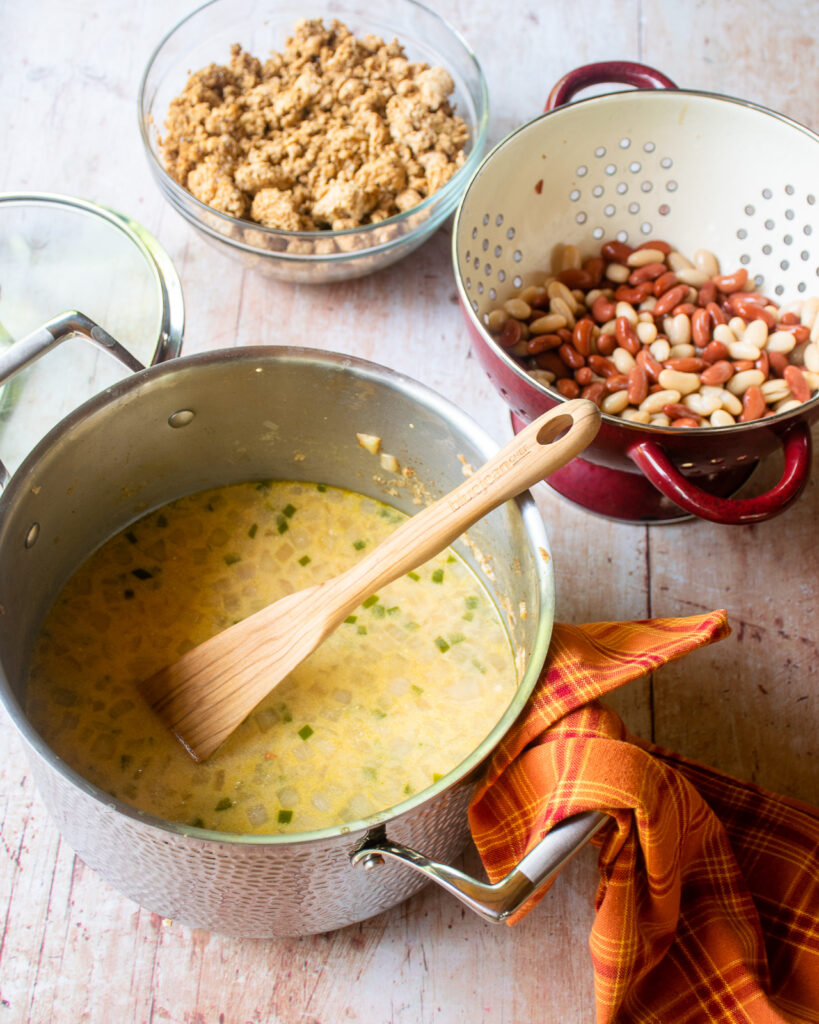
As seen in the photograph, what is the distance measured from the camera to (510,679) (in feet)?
2.84

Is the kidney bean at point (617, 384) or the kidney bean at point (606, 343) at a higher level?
the kidney bean at point (606, 343)

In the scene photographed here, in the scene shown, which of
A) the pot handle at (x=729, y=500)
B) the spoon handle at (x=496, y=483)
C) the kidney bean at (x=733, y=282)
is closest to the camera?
the spoon handle at (x=496, y=483)

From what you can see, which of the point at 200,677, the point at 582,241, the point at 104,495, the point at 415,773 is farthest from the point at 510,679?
the point at 582,241

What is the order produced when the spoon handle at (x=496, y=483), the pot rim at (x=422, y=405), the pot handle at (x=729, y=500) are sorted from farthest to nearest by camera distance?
the pot handle at (x=729, y=500) < the spoon handle at (x=496, y=483) < the pot rim at (x=422, y=405)

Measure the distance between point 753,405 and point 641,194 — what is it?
0.29m

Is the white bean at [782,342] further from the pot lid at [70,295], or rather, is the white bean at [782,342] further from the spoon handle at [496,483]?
the pot lid at [70,295]

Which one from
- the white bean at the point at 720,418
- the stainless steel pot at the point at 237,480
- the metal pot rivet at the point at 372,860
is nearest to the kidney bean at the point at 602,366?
the white bean at the point at 720,418

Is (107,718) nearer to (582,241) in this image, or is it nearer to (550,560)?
(550,560)

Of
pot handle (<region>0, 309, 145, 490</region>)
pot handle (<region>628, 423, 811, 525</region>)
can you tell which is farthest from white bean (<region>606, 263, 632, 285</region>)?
pot handle (<region>0, 309, 145, 490</region>)

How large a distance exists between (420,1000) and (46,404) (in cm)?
64

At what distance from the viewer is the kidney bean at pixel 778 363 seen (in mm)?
979

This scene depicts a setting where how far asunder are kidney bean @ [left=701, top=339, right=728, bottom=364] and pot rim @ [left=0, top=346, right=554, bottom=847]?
0.34m

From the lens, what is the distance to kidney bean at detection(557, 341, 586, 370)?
99 cm

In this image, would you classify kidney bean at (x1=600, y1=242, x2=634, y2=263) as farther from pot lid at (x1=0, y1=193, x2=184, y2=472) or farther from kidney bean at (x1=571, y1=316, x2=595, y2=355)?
pot lid at (x1=0, y1=193, x2=184, y2=472)
